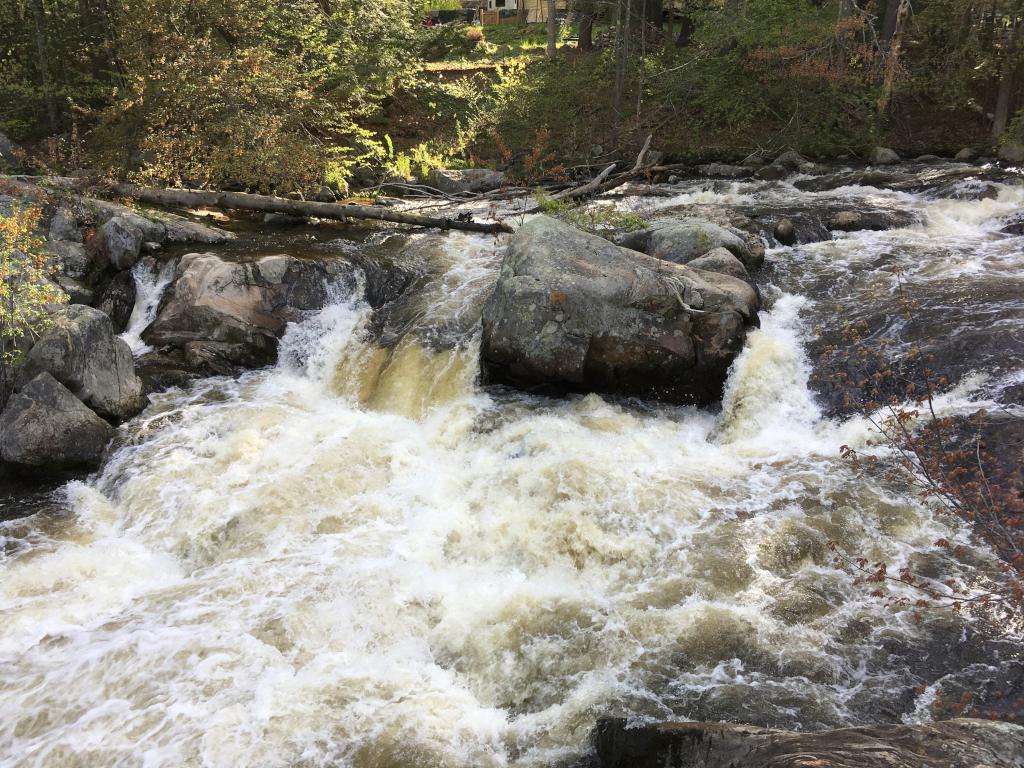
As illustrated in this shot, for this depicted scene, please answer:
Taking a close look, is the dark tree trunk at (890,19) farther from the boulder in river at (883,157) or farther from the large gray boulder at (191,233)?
the large gray boulder at (191,233)

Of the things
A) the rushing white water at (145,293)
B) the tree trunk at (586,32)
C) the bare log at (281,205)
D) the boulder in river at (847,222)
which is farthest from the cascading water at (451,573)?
the tree trunk at (586,32)

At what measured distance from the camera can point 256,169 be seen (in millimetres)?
13023

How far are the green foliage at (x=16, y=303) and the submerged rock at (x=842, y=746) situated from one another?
776 cm

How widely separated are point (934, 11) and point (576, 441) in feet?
50.9

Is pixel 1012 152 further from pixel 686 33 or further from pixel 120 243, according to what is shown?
pixel 120 243

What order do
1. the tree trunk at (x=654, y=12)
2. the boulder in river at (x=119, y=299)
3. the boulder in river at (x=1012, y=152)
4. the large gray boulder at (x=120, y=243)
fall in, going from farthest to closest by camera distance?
the tree trunk at (x=654, y=12), the boulder in river at (x=1012, y=152), the large gray boulder at (x=120, y=243), the boulder in river at (x=119, y=299)

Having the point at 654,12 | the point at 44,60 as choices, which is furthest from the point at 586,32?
the point at 44,60

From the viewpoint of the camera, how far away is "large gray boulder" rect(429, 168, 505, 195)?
16.3 m

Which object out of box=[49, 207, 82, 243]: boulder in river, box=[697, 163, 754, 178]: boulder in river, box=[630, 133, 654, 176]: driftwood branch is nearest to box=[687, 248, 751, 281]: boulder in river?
box=[630, 133, 654, 176]: driftwood branch

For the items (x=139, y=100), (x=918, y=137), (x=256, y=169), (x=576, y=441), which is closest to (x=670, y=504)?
(x=576, y=441)

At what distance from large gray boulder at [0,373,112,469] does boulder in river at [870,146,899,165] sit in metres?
16.2

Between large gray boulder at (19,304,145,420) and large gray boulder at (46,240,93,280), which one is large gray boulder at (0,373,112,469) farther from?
large gray boulder at (46,240,93,280)

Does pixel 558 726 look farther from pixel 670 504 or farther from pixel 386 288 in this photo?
pixel 386 288

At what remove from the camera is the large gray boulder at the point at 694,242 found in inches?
383
